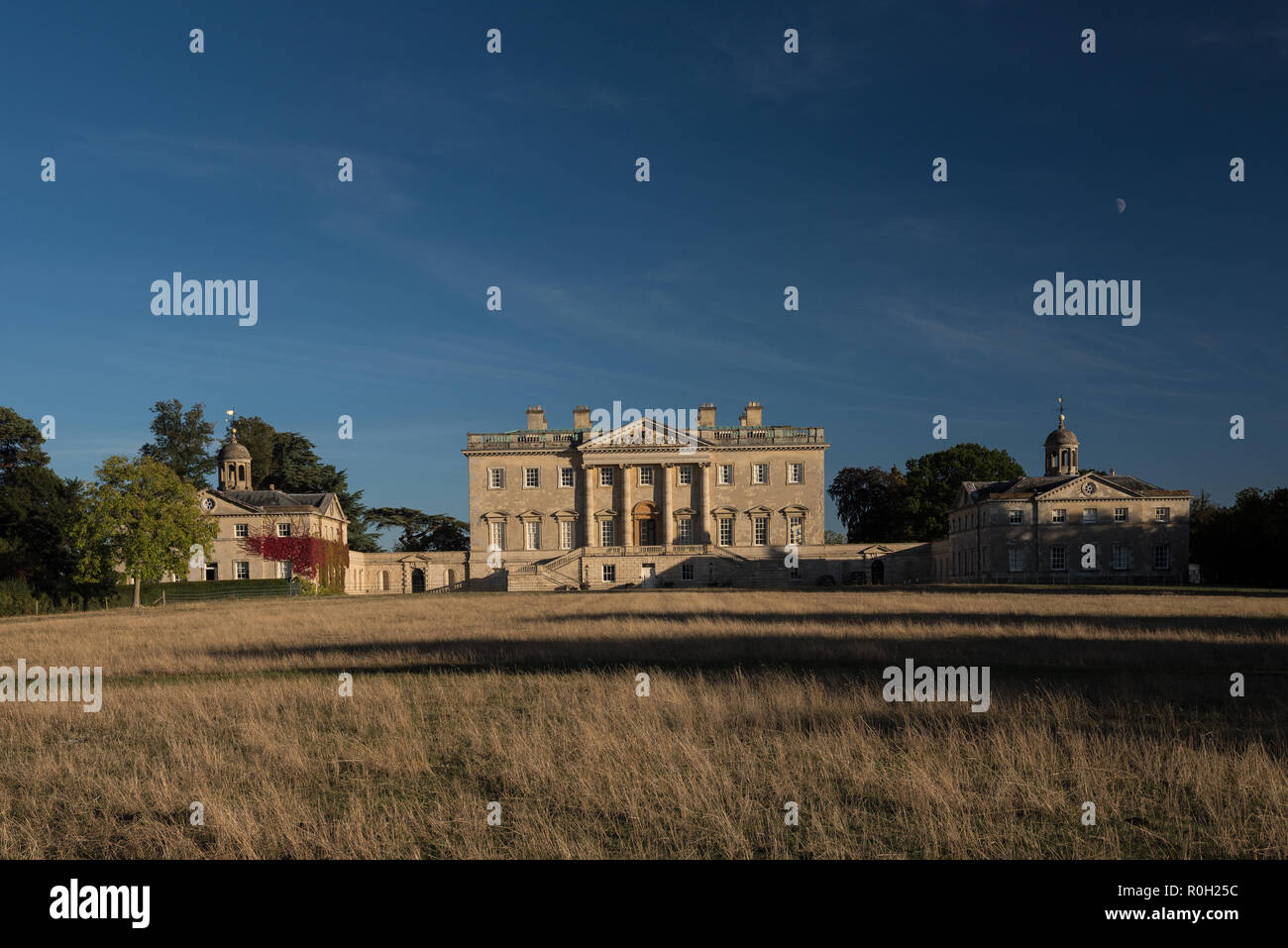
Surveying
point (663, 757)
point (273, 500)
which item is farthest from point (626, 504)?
point (663, 757)

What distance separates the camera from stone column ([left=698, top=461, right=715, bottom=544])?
273 feet

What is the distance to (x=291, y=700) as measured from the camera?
1411 cm

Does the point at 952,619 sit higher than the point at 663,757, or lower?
lower

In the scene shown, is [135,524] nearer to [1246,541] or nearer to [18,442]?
[18,442]

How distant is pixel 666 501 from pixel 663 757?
244 feet

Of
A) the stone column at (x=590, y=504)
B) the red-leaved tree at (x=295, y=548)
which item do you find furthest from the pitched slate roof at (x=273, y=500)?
the stone column at (x=590, y=504)

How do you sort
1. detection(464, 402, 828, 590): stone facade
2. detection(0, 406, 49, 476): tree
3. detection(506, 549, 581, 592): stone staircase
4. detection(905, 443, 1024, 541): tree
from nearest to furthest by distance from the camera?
1. detection(0, 406, 49, 476): tree
2. detection(506, 549, 581, 592): stone staircase
3. detection(464, 402, 828, 590): stone facade
4. detection(905, 443, 1024, 541): tree

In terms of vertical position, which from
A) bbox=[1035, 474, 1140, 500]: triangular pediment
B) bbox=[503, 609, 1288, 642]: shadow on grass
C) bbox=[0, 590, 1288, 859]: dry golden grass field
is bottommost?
bbox=[503, 609, 1288, 642]: shadow on grass

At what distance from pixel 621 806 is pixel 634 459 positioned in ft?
247

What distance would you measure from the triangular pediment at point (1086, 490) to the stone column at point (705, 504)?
88.5ft

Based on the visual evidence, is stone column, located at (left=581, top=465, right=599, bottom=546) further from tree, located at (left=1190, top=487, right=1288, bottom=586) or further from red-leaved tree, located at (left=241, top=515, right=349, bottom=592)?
tree, located at (left=1190, top=487, right=1288, bottom=586)

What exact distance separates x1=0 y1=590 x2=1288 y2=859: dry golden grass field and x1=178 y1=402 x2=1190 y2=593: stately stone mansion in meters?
57.9

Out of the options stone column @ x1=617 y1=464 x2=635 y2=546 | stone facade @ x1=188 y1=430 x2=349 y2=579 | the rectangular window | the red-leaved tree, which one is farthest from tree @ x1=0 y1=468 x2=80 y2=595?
the rectangular window

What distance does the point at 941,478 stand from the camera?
94.0 m
